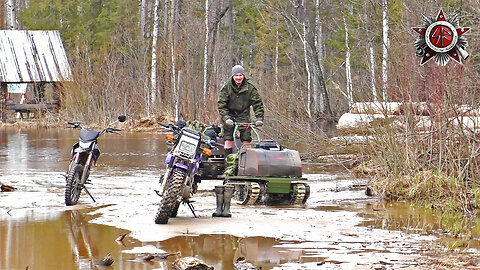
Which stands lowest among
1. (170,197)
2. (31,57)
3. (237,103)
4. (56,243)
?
(56,243)

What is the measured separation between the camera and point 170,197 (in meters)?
11.5

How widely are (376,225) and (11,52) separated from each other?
124ft

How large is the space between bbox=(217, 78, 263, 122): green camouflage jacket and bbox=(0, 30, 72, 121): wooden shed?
2931cm

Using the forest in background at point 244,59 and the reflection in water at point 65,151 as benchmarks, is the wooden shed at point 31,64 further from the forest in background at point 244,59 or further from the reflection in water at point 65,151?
the reflection in water at point 65,151

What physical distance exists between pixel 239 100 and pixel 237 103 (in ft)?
0.19

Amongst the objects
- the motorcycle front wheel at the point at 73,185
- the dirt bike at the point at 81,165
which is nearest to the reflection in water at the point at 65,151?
the dirt bike at the point at 81,165

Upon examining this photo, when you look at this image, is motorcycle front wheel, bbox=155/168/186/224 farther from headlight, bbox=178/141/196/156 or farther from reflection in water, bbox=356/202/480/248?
reflection in water, bbox=356/202/480/248

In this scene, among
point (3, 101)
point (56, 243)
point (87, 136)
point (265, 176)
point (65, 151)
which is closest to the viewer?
point (56, 243)

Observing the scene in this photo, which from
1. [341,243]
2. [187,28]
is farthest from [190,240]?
[187,28]

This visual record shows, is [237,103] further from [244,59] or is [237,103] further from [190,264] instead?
[244,59]

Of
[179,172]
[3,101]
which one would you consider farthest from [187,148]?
[3,101]

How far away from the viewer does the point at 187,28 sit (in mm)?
44531

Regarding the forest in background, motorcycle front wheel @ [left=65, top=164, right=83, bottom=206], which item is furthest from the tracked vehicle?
the forest in background

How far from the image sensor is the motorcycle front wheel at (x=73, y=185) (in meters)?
13.3
